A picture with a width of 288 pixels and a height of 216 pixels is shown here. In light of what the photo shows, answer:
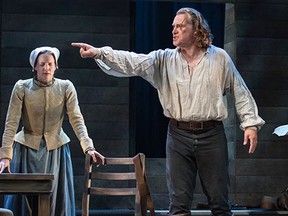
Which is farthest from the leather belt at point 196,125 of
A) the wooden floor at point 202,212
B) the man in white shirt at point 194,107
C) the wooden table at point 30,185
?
the wooden floor at point 202,212

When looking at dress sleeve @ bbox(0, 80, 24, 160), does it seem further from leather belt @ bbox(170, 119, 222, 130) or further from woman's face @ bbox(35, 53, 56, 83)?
leather belt @ bbox(170, 119, 222, 130)

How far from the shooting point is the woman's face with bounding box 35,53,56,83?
4.77m

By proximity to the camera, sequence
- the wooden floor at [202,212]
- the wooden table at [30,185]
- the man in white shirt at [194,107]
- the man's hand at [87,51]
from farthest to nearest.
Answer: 1. the wooden floor at [202,212]
2. the man in white shirt at [194,107]
3. the man's hand at [87,51]
4. the wooden table at [30,185]

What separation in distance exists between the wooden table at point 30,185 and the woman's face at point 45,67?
128 centimetres

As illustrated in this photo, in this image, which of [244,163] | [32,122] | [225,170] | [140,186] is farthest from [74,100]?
[244,163]

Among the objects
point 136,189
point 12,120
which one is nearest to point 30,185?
point 136,189

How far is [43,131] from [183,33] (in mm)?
1268

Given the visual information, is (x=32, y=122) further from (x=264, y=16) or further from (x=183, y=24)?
(x=264, y=16)

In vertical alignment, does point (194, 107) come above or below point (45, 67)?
below

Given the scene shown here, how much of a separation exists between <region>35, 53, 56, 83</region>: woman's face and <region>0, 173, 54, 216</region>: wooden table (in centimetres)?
128

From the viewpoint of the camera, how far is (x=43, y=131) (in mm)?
4906

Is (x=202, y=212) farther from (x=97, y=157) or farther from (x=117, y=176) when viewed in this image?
(x=97, y=157)

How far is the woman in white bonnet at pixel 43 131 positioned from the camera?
4.85 m

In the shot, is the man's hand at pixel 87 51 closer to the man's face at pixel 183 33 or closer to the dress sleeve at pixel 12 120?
the man's face at pixel 183 33
